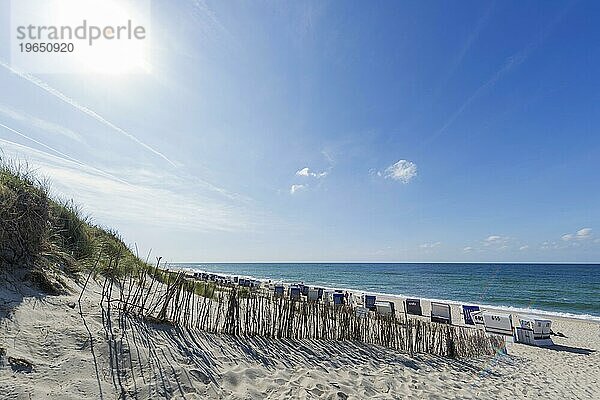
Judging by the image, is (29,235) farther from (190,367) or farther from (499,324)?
(499,324)

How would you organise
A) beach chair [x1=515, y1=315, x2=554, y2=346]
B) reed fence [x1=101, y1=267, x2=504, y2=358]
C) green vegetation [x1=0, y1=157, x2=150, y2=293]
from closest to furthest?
green vegetation [x1=0, y1=157, x2=150, y2=293]
reed fence [x1=101, y1=267, x2=504, y2=358]
beach chair [x1=515, y1=315, x2=554, y2=346]

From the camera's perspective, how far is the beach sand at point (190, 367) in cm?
256

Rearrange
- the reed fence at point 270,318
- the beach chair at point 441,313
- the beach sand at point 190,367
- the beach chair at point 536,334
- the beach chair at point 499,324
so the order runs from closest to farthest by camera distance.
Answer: the beach sand at point 190,367 < the reed fence at point 270,318 < the beach chair at point 536,334 < the beach chair at point 499,324 < the beach chair at point 441,313

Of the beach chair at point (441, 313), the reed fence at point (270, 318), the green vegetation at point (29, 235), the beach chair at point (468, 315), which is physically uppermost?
the green vegetation at point (29, 235)

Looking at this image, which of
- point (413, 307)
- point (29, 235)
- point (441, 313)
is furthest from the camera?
point (413, 307)

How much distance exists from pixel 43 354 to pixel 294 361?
280 cm

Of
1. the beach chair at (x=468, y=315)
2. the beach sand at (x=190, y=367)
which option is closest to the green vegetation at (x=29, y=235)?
the beach sand at (x=190, y=367)

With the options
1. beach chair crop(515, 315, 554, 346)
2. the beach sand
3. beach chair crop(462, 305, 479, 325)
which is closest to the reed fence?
the beach sand

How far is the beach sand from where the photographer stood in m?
2.56

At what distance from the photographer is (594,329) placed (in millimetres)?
14273

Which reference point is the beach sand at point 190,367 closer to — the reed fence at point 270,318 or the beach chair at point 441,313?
the reed fence at point 270,318

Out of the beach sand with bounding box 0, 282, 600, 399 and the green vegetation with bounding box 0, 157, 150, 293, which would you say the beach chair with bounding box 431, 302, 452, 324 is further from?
the green vegetation with bounding box 0, 157, 150, 293

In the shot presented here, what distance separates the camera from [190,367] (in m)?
3.22

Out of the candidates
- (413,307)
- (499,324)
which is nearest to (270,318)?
(499,324)
